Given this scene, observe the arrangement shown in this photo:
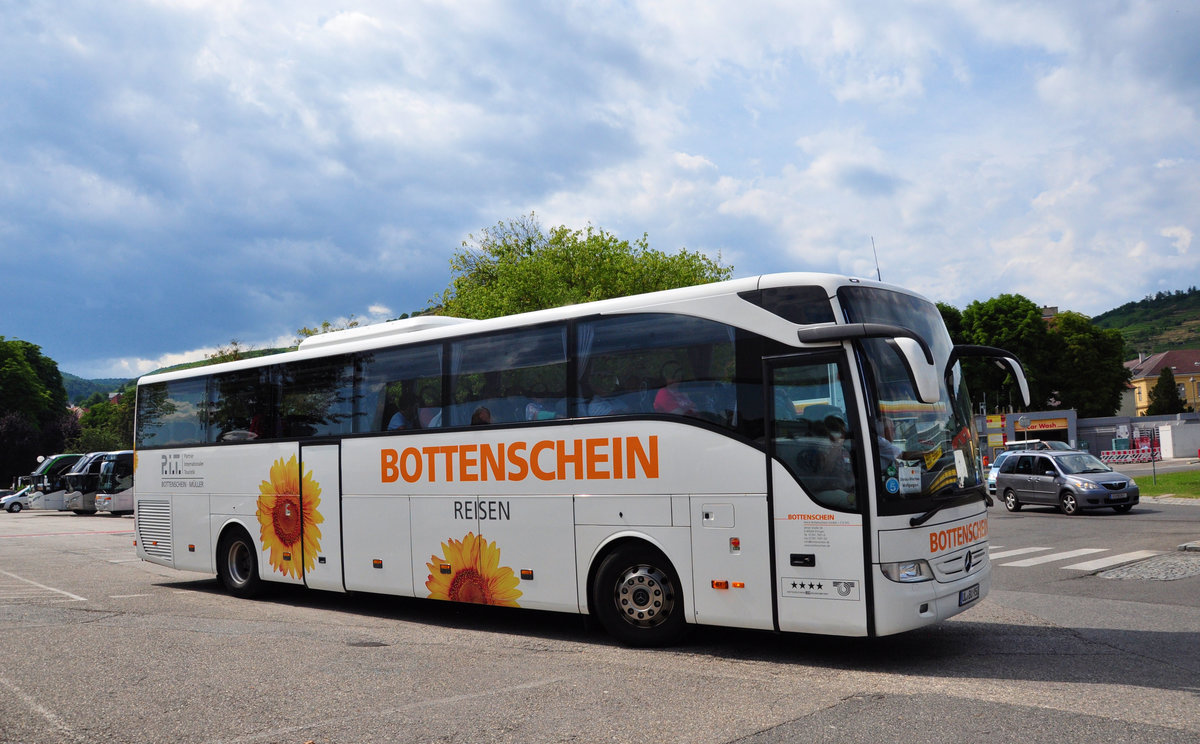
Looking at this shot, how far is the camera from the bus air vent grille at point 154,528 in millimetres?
14727

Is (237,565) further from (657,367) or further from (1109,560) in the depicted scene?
(1109,560)

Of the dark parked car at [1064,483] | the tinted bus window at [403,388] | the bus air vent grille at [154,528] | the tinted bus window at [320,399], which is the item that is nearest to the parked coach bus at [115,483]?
the bus air vent grille at [154,528]


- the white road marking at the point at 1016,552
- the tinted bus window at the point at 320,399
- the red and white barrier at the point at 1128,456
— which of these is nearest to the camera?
the tinted bus window at the point at 320,399

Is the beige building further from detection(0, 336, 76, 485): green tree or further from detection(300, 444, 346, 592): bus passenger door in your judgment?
detection(300, 444, 346, 592): bus passenger door

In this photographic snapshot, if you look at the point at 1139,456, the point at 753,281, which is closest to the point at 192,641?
the point at 753,281

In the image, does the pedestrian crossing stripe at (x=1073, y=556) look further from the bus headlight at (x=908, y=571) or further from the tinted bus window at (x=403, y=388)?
the tinted bus window at (x=403, y=388)

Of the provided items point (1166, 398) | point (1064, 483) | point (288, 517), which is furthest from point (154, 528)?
point (1166, 398)

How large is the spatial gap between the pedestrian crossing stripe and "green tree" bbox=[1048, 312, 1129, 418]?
2533 inches

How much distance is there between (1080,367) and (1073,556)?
67.6 m

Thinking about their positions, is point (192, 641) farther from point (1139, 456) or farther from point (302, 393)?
point (1139, 456)

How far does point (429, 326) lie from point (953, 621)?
268 inches

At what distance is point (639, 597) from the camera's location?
8891 millimetres

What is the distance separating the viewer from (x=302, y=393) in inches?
493

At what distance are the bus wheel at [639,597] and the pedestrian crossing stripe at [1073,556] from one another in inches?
344
